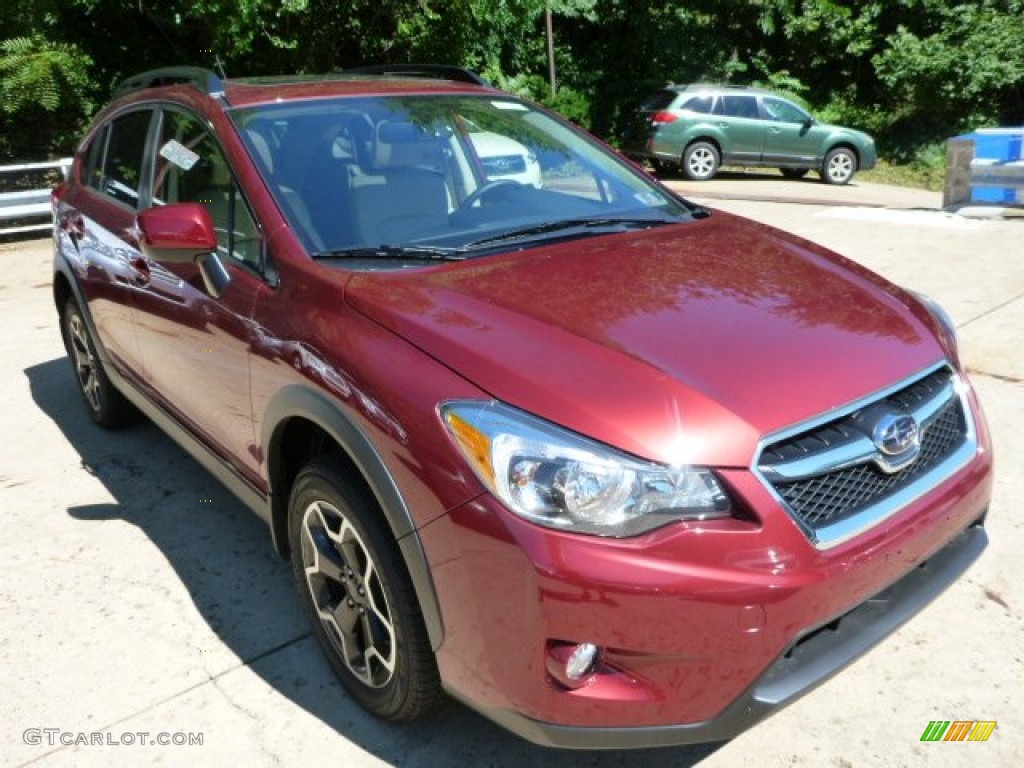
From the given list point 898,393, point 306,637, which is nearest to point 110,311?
point 306,637

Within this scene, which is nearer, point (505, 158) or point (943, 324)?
point (943, 324)

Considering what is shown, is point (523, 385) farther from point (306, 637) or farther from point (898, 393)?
point (306, 637)

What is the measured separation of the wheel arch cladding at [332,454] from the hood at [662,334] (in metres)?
0.29

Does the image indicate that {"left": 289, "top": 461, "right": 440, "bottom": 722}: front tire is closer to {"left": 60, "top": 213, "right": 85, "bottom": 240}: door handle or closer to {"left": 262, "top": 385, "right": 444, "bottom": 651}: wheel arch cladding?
{"left": 262, "top": 385, "right": 444, "bottom": 651}: wheel arch cladding

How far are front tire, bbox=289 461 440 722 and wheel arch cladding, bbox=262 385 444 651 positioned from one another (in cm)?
6

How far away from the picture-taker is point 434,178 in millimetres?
3260

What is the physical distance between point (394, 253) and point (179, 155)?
1.22m

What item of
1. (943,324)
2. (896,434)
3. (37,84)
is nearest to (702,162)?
(37,84)

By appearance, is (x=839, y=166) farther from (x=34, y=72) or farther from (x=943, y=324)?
(x=943, y=324)

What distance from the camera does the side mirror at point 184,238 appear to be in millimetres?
2873

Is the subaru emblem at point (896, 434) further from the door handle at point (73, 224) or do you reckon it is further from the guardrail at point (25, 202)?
the guardrail at point (25, 202)

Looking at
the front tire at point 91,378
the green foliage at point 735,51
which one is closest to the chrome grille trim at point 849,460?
the front tire at point 91,378

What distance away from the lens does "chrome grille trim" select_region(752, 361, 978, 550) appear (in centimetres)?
A: 205

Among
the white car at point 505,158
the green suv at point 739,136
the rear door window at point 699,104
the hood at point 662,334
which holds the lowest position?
the green suv at point 739,136
